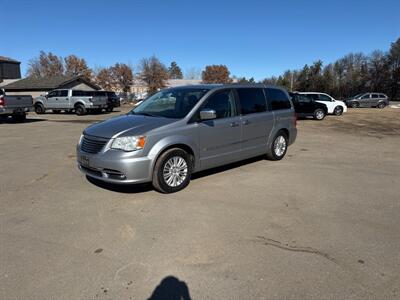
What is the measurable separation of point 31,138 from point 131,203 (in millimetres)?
9431

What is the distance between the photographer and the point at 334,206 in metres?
5.49

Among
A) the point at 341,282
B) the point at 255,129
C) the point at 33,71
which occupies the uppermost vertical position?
the point at 33,71

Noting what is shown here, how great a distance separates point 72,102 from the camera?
28.0 meters

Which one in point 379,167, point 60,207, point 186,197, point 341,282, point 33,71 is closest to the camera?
point 341,282

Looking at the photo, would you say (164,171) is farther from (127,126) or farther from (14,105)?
(14,105)

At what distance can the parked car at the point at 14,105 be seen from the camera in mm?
19016

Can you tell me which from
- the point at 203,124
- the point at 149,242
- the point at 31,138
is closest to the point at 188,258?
the point at 149,242

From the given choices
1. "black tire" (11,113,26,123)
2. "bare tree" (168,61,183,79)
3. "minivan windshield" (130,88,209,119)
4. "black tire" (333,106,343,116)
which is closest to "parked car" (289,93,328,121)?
"black tire" (333,106,343,116)

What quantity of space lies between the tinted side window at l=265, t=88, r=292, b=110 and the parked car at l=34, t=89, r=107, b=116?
69.4ft

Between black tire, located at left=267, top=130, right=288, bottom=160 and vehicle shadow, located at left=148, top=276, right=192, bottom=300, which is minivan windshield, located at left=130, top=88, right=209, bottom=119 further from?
vehicle shadow, located at left=148, top=276, right=192, bottom=300

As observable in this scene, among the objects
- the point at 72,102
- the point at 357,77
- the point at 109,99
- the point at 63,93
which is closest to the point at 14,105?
the point at 72,102

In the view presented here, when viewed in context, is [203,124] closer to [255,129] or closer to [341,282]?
[255,129]

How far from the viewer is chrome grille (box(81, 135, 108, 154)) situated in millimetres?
5823

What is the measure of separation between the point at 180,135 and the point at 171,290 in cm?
319
